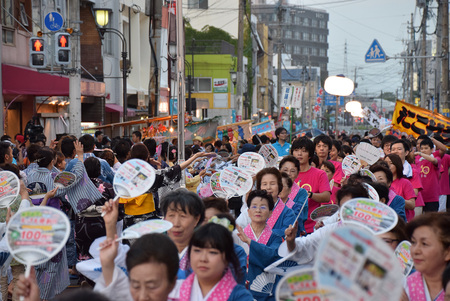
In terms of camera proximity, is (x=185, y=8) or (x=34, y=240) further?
(x=185, y=8)

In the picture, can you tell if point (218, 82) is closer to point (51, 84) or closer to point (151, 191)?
point (51, 84)

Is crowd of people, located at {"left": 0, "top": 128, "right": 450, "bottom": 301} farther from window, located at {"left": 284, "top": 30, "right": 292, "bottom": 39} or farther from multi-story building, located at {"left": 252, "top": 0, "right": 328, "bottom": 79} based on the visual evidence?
window, located at {"left": 284, "top": 30, "right": 292, "bottom": 39}

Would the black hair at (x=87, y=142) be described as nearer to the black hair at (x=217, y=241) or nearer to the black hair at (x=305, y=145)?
the black hair at (x=305, y=145)

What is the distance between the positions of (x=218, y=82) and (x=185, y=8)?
28.4 ft

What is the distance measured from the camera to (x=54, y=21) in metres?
15.3

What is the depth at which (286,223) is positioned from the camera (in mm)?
6863

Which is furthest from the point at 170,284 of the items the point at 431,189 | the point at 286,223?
the point at 431,189

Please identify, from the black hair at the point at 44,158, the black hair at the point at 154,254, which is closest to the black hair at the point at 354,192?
the black hair at the point at 154,254

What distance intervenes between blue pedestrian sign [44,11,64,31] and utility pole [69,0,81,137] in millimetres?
Result: 253

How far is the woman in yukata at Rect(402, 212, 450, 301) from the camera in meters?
4.25

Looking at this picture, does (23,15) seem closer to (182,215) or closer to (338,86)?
(338,86)

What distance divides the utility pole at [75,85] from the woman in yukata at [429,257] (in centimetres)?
1147

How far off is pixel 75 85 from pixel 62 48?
3.19ft

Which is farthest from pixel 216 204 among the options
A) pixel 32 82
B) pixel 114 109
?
pixel 114 109
